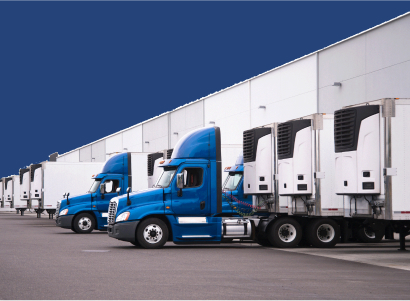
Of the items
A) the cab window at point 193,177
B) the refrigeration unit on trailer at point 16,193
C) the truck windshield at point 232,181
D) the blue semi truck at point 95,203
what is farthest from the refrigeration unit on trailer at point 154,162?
the refrigeration unit on trailer at point 16,193

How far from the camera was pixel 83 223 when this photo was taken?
92.3 feet

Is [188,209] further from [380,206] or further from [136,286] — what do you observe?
[136,286]

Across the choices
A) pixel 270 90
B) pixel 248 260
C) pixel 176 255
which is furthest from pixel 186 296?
pixel 270 90

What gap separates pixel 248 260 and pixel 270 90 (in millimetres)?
21973

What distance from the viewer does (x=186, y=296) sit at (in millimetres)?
9750

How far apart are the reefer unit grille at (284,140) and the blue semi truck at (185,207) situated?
177 centimetres

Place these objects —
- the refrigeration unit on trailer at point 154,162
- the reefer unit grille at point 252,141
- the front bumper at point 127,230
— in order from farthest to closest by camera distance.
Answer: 1. the refrigeration unit on trailer at point 154,162
2. the reefer unit grille at point 252,141
3. the front bumper at point 127,230

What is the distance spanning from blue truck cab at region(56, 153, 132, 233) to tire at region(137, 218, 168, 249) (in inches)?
364

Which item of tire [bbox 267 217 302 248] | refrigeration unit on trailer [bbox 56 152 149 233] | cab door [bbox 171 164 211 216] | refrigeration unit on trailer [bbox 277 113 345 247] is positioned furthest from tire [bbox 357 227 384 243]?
refrigeration unit on trailer [bbox 56 152 149 233]

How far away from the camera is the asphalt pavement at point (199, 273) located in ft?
33.3

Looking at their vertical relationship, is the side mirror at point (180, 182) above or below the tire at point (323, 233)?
above

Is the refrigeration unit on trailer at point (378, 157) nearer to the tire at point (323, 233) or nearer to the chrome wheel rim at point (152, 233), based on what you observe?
the tire at point (323, 233)

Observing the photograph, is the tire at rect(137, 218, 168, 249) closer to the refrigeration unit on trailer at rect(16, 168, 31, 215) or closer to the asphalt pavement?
the asphalt pavement

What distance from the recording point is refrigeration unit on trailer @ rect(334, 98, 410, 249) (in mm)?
15312
